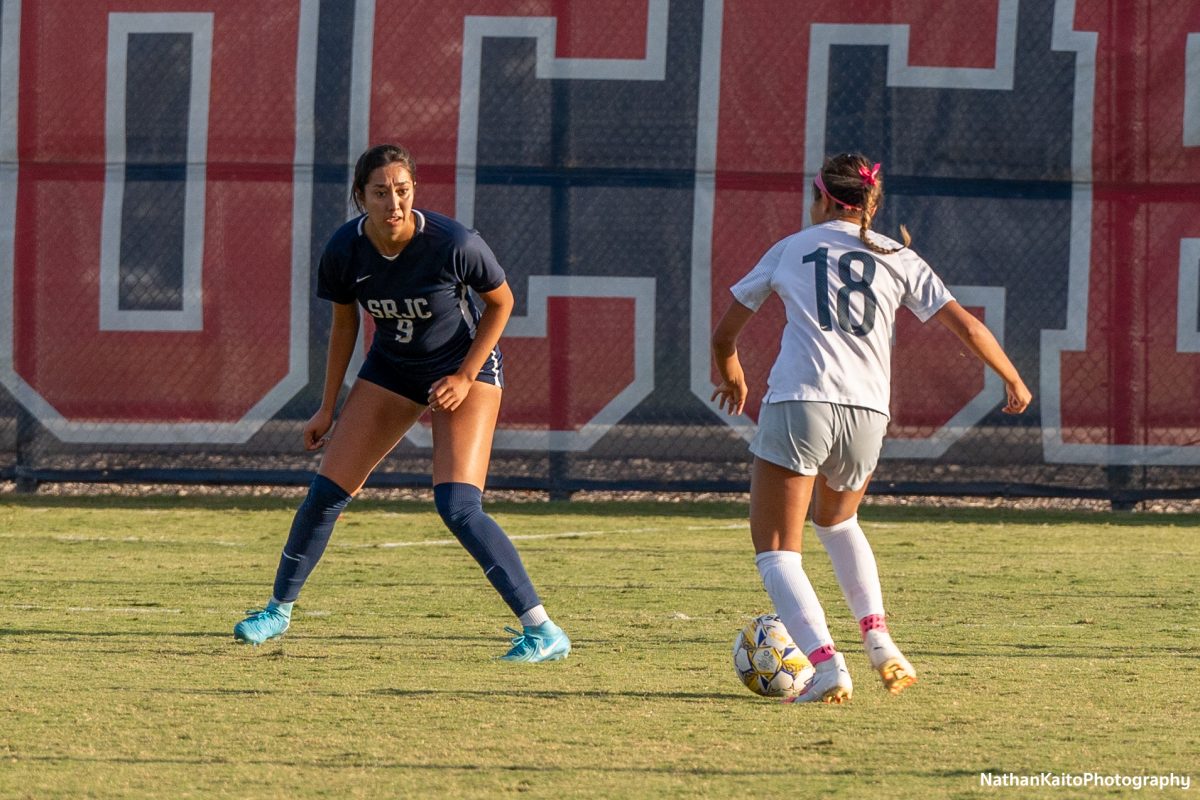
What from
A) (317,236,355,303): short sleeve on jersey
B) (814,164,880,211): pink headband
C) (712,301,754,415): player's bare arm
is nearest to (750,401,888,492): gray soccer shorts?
(712,301,754,415): player's bare arm

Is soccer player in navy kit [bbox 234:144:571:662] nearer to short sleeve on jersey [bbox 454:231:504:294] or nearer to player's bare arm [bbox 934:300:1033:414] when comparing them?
short sleeve on jersey [bbox 454:231:504:294]

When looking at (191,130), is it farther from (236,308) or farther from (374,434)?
(374,434)

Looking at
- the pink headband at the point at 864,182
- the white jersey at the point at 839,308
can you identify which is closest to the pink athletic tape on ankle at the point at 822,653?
the white jersey at the point at 839,308

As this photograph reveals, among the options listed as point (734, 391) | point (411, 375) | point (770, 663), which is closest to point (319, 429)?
point (411, 375)

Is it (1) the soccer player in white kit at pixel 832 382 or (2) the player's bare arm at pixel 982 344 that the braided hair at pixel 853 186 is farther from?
(2) the player's bare arm at pixel 982 344

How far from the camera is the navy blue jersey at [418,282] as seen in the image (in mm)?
6000

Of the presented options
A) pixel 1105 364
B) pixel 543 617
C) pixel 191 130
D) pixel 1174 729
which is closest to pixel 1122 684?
pixel 1174 729

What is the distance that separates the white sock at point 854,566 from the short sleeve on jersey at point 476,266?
4.92ft

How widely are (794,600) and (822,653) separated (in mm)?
182

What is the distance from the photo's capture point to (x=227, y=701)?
503cm

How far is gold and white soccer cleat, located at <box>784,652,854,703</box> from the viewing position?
4.98m

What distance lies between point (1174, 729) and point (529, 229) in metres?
7.40

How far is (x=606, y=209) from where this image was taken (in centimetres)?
1150

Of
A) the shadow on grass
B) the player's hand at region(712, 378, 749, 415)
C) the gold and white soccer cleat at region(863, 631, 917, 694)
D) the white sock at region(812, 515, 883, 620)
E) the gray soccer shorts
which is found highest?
the player's hand at region(712, 378, 749, 415)
